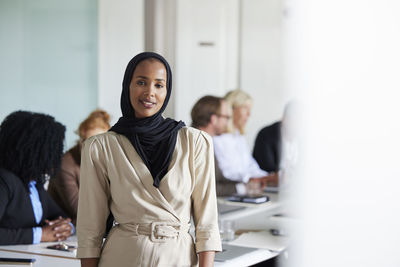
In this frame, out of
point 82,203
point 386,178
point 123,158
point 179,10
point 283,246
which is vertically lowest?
point 283,246

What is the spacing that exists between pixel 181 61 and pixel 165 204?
5.25 meters

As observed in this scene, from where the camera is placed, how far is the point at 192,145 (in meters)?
1.63

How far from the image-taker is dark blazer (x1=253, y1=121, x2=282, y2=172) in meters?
5.38

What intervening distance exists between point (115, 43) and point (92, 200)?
3755 millimetres

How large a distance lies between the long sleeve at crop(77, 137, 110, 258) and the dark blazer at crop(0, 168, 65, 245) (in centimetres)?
108

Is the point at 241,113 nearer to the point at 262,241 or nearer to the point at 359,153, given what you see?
the point at 359,153

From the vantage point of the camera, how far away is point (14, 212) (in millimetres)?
2623

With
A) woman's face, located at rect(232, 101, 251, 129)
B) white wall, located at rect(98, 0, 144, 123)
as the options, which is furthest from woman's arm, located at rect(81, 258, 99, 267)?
woman's face, located at rect(232, 101, 251, 129)

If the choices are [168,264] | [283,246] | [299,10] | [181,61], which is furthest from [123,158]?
[299,10]

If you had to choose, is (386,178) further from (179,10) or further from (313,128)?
(179,10)

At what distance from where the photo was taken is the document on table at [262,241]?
290 cm

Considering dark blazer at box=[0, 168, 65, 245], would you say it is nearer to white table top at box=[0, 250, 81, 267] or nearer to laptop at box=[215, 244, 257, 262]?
white table top at box=[0, 250, 81, 267]

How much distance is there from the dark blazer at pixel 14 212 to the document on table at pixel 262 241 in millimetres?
906

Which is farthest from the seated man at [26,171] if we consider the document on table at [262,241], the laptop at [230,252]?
the document on table at [262,241]
